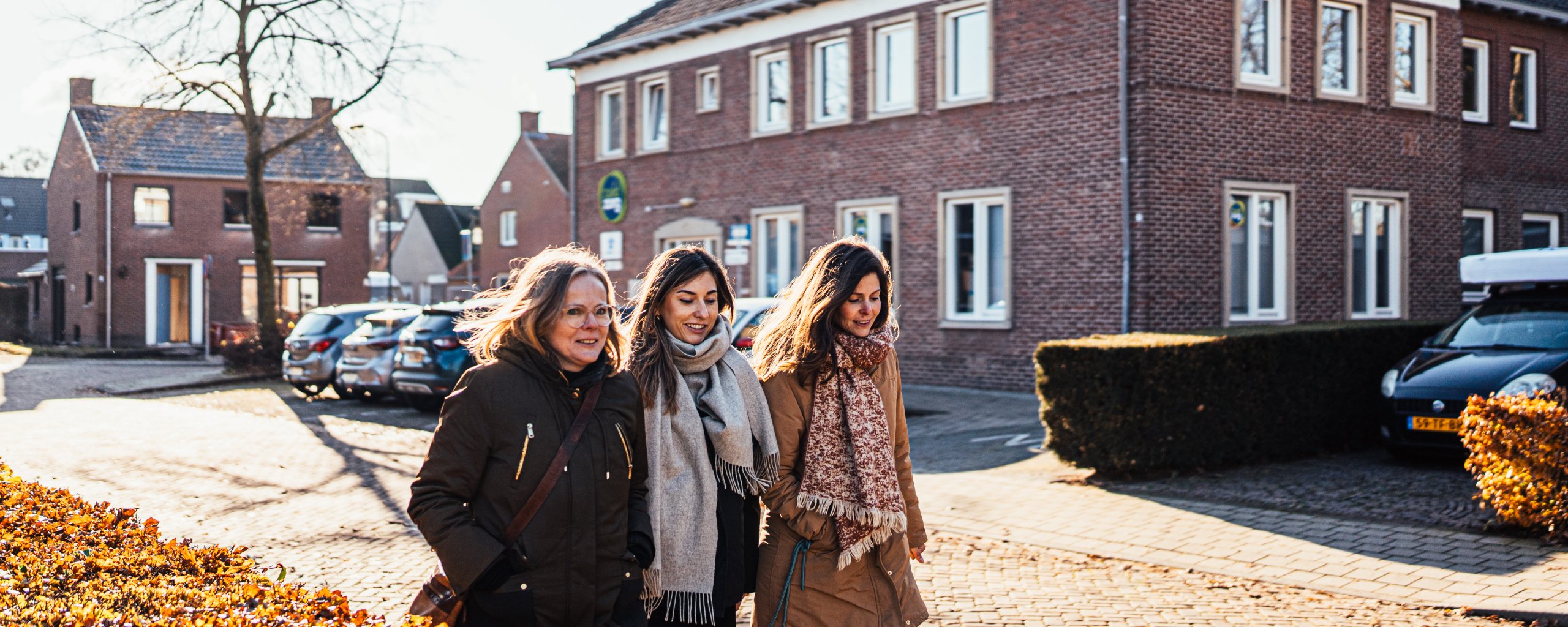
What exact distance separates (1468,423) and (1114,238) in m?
9.37

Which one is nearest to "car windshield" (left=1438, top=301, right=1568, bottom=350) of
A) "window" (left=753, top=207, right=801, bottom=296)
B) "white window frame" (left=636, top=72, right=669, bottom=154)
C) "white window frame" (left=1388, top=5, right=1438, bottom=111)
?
"white window frame" (left=1388, top=5, right=1438, bottom=111)

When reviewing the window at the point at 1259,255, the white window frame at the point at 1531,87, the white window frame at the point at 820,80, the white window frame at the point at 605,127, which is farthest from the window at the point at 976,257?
the white window frame at the point at 1531,87

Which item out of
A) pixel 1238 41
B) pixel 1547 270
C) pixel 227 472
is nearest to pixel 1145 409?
pixel 1547 270

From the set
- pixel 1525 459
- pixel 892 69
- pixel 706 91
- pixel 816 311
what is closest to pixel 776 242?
pixel 706 91

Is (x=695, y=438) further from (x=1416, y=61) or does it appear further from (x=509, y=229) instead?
(x=509, y=229)

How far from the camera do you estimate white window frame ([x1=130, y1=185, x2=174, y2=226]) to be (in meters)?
42.0

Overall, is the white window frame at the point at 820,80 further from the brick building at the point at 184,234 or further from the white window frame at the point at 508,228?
the white window frame at the point at 508,228

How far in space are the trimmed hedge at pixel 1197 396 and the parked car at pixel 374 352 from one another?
32.8 feet

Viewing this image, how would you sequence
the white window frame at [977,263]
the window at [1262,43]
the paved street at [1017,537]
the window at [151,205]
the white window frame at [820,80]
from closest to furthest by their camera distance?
the paved street at [1017,537]
the window at [1262,43]
the white window frame at [977,263]
the white window frame at [820,80]
the window at [151,205]

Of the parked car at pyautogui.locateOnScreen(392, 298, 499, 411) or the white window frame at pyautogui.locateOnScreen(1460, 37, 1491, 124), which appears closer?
the parked car at pyautogui.locateOnScreen(392, 298, 499, 411)

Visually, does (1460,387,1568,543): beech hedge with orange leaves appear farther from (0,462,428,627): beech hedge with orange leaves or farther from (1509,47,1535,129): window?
(1509,47,1535,129): window

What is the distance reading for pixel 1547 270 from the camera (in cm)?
1170

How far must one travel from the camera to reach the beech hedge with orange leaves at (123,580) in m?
3.23

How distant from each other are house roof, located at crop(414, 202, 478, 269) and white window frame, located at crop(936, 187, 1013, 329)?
42.8 m
